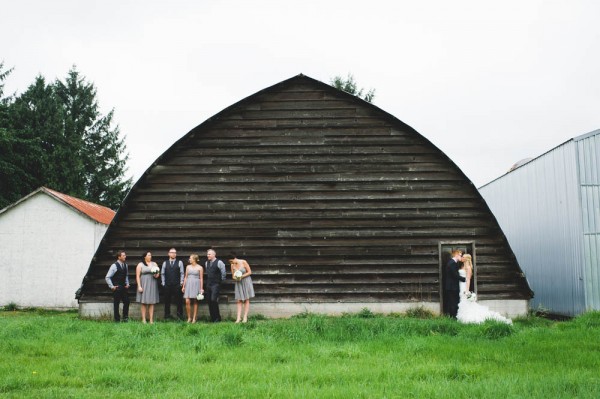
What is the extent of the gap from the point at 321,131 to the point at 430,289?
515 centimetres

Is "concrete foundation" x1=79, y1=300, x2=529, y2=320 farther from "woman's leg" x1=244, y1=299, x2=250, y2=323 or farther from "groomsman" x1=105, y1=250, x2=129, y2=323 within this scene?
"groomsman" x1=105, y1=250, x2=129, y2=323

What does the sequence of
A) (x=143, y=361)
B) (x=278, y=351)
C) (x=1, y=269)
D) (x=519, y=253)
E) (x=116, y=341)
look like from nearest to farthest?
(x=143, y=361), (x=278, y=351), (x=116, y=341), (x=519, y=253), (x=1, y=269)

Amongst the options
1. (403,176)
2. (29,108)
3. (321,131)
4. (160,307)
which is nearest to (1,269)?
(160,307)

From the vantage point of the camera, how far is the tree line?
1533 inches

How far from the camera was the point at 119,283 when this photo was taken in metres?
14.7

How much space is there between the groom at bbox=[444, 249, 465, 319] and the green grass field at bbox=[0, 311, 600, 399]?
2761mm

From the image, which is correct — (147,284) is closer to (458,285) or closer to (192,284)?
(192,284)

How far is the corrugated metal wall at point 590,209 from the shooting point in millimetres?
15438

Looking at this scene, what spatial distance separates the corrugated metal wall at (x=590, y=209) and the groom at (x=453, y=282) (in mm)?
3843

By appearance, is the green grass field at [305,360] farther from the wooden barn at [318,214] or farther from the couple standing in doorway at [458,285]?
the wooden barn at [318,214]

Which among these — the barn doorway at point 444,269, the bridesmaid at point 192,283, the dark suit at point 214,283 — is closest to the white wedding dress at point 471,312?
the barn doorway at point 444,269

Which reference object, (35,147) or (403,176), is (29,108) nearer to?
(35,147)

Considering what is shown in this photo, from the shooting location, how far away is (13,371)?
7672 mm

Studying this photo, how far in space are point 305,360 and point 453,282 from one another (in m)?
6.97
